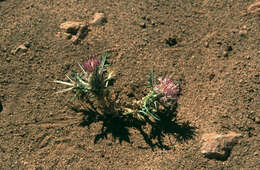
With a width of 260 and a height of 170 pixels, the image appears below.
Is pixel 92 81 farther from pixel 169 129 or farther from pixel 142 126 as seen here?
pixel 169 129

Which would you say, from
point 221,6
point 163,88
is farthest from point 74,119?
point 221,6

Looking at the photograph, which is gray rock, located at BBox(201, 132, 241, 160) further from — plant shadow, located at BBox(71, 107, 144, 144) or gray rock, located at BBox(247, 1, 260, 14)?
gray rock, located at BBox(247, 1, 260, 14)

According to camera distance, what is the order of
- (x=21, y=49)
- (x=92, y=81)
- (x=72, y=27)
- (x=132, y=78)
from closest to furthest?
(x=92, y=81), (x=132, y=78), (x=21, y=49), (x=72, y=27)

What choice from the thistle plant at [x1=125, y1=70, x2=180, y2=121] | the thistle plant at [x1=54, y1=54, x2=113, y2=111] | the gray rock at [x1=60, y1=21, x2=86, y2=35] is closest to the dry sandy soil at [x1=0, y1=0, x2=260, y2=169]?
the gray rock at [x1=60, y1=21, x2=86, y2=35]

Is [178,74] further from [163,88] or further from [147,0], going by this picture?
[147,0]

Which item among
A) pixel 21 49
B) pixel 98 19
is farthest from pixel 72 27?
pixel 21 49

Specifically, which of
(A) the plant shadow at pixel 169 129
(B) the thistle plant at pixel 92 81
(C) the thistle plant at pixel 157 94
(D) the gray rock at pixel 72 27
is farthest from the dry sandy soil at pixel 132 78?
(B) the thistle plant at pixel 92 81
